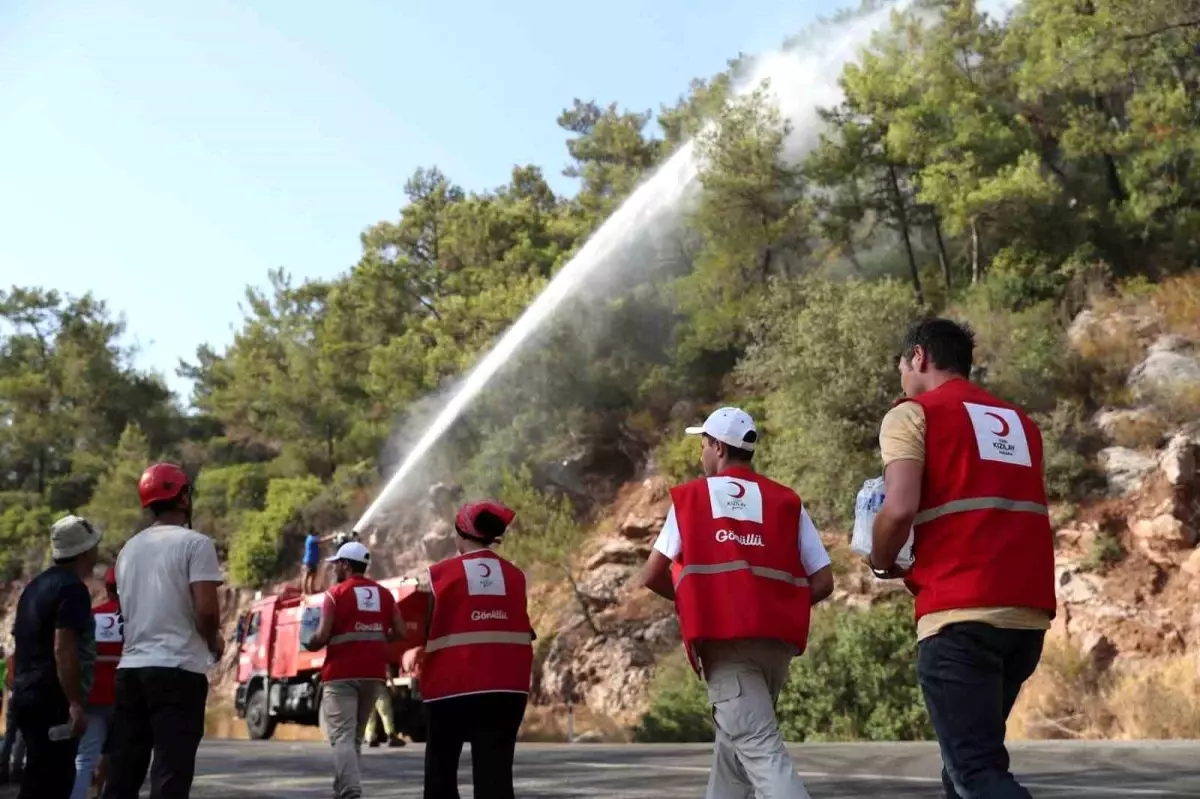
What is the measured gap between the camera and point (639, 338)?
40188 mm

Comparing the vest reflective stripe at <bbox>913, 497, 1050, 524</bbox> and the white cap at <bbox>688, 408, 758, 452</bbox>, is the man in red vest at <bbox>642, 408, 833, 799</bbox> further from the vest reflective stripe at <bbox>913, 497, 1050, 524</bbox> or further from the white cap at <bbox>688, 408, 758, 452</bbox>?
the vest reflective stripe at <bbox>913, 497, 1050, 524</bbox>

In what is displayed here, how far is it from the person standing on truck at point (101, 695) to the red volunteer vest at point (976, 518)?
219 inches

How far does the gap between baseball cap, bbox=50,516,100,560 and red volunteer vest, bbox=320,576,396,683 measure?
228cm

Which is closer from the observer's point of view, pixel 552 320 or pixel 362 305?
pixel 552 320

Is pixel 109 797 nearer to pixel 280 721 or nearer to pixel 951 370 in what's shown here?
→ pixel 951 370

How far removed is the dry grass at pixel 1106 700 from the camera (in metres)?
18.0

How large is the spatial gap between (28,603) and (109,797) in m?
1.43

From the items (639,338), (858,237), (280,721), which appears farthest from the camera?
(639,338)

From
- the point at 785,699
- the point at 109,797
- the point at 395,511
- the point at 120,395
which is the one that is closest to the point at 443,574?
the point at 109,797

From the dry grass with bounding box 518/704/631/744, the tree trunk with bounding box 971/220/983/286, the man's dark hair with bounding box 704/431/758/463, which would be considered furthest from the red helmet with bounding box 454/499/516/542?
the tree trunk with bounding box 971/220/983/286

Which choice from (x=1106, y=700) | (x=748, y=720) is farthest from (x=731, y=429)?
(x=1106, y=700)

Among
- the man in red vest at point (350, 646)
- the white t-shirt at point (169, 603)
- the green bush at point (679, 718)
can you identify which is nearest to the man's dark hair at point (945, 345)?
the white t-shirt at point (169, 603)

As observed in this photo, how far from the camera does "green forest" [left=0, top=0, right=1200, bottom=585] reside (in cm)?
2847

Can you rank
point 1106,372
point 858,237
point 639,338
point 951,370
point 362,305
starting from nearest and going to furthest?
1. point 951,370
2. point 1106,372
3. point 858,237
4. point 639,338
5. point 362,305
